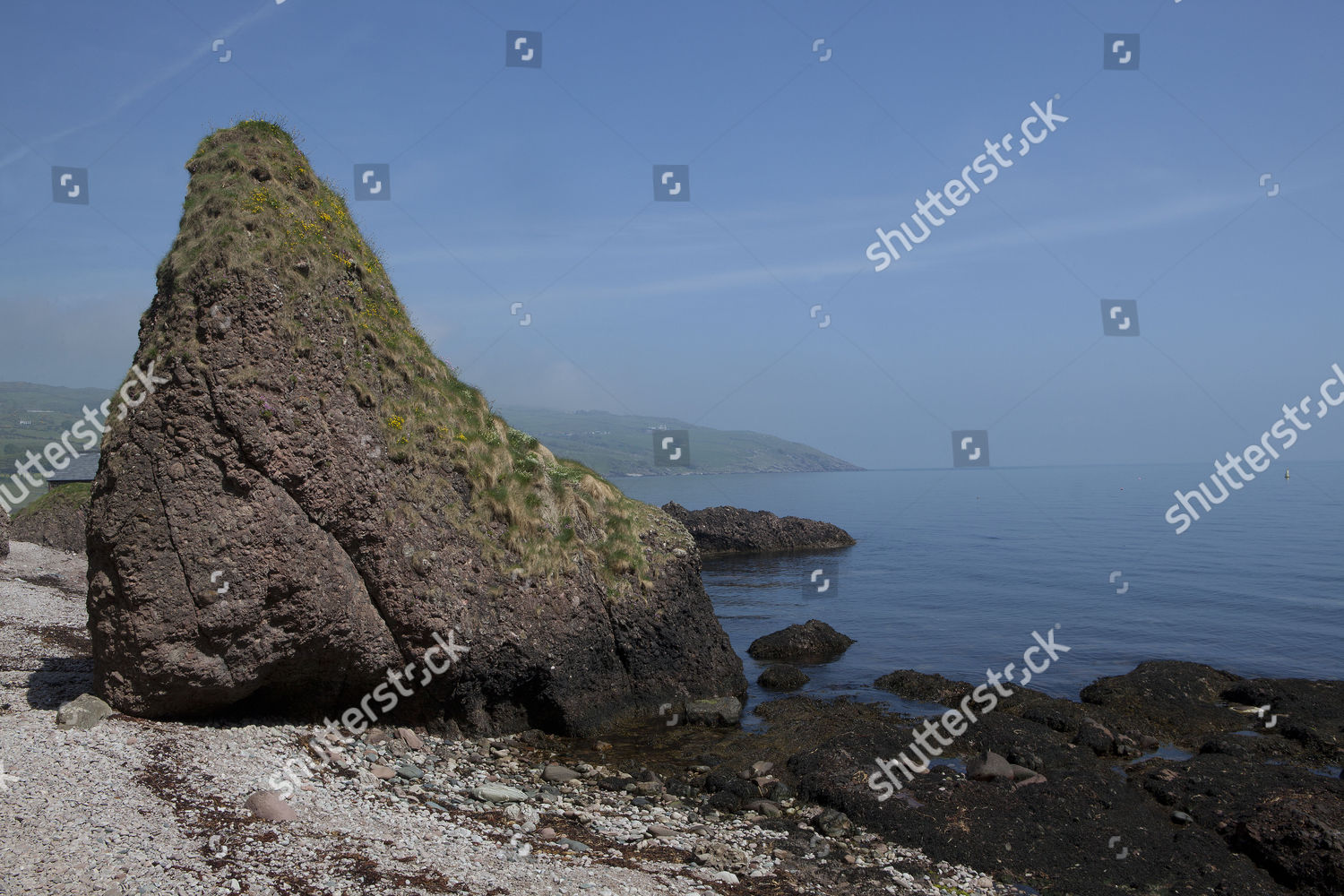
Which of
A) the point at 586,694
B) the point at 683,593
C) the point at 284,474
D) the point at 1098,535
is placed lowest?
the point at 1098,535

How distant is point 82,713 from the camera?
12.4 meters

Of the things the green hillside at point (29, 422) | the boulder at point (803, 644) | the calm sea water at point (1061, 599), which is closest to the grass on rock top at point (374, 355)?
the calm sea water at point (1061, 599)

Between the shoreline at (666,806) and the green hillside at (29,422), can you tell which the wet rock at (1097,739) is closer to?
the shoreline at (666,806)

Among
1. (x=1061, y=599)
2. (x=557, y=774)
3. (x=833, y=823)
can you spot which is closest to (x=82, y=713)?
(x=557, y=774)

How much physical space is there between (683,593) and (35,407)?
688 ft

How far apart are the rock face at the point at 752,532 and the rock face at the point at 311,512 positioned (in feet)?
137

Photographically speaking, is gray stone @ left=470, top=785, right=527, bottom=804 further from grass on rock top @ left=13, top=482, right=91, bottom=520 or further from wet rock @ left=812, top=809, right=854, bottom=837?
grass on rock top @ left=13, top=482, right=91, bottom=520

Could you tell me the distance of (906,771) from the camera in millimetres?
15453

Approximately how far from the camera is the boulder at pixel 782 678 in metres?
23.6

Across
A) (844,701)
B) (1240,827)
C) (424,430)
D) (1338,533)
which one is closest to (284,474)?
(424,430)

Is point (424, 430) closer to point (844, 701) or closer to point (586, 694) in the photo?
point (586, 694)

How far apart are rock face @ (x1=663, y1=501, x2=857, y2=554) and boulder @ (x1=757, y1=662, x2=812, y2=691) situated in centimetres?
3428

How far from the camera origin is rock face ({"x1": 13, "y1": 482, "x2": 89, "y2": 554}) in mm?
37000

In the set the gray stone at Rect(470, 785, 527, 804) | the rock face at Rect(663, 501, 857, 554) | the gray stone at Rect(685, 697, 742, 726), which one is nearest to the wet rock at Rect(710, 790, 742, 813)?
the gray stone at Rect(470, 785, 527, 804)
